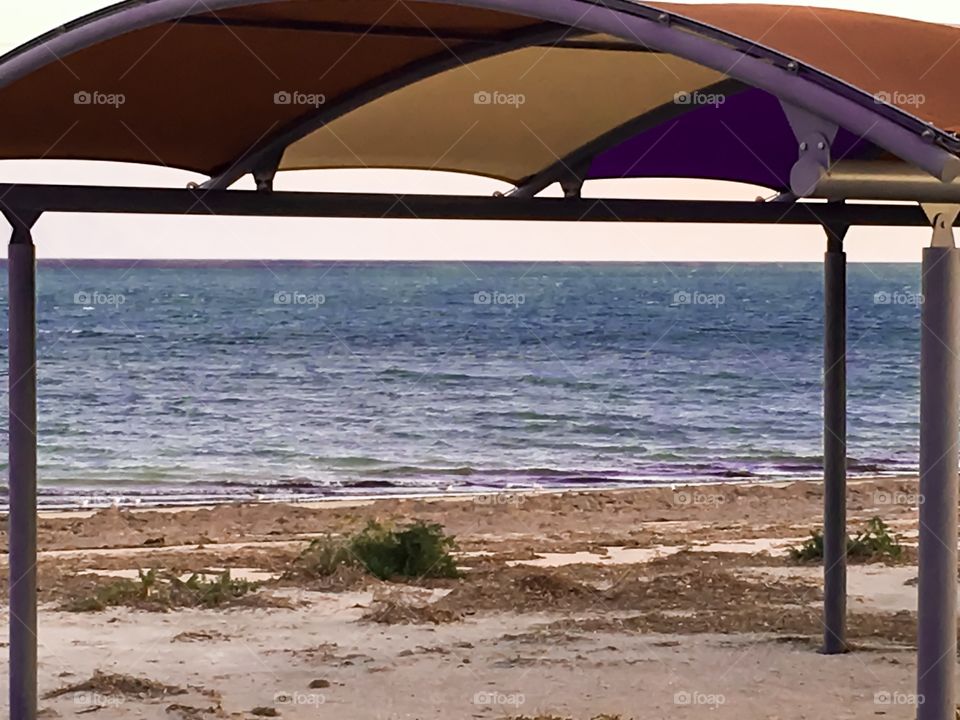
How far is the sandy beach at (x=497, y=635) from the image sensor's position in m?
7.34

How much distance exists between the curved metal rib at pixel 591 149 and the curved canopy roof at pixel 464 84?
13 millimetres

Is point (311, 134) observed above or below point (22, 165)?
below

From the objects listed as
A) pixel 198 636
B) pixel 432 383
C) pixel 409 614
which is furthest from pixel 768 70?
pixel 432 383

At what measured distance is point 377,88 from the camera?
6.13 m

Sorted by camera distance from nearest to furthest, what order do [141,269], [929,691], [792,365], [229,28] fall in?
[929,691] → [229,28] → [792,365] → [141,269]

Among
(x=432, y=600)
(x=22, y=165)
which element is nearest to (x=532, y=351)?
(x=22, y=165)

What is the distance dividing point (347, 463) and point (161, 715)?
25.6 metres

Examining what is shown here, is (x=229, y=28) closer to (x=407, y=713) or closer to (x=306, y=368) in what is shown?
(x=407, y=713)

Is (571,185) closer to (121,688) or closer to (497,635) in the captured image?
(497,635)

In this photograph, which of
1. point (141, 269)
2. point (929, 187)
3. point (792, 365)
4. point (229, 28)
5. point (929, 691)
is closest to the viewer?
point (929, 187)

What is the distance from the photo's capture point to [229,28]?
541 cm

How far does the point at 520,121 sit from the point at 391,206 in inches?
45.6

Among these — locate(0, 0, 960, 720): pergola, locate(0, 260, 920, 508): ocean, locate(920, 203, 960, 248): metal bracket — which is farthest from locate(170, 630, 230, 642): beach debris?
locate(0, 260, 920, 508): ocean

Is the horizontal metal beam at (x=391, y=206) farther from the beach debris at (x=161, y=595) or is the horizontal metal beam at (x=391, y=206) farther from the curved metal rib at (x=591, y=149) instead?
the beach debris at (x=161, y=595)
